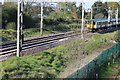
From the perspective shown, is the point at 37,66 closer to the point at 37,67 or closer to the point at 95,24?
the point at 37,67

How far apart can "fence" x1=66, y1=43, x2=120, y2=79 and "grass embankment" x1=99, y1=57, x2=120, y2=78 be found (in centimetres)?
32

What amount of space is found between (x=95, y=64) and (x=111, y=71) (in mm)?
1650

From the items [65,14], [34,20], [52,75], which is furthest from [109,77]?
[65,14]

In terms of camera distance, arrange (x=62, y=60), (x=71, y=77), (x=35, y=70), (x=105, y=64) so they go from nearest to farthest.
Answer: (x=71, y=77), (x=35, y=70), (x=62, y=60), (x=105, y=64)

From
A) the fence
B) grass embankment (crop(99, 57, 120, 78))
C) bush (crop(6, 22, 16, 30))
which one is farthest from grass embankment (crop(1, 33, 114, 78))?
bush (crop(6, 22, 16, 30))

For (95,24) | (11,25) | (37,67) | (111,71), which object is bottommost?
(111,71)

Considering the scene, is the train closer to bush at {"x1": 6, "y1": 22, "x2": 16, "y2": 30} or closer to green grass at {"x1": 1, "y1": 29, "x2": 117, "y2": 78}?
bush at {"x1": 6, "y1": 22, "x2": 16, "y2": 30}

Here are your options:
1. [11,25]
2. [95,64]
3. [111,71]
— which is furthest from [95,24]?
[95,64]

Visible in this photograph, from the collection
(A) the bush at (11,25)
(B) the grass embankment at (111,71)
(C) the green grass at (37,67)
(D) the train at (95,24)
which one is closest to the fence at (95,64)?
(B) the grass embankment at (111,71)

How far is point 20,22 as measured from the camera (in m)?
11.9

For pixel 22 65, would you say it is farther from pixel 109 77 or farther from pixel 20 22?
pixel 109 77

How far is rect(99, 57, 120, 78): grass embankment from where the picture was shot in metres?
10.3

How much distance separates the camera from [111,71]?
1109 centimetres

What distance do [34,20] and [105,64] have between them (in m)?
19.8
